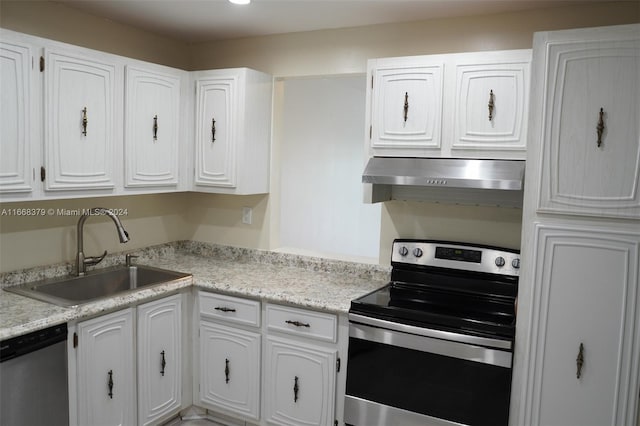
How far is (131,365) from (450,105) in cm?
205

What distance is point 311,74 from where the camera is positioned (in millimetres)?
3275

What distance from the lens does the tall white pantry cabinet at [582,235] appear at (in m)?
2.02

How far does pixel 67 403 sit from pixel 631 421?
2361 mm

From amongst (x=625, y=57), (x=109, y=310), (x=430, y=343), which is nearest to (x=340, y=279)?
(x=430, y=343)

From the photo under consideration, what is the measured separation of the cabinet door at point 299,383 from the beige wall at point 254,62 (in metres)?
0.75

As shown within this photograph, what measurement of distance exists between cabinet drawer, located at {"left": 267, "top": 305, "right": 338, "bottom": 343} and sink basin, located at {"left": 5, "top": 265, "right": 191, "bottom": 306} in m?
0.60

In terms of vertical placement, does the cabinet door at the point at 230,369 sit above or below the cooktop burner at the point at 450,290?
below

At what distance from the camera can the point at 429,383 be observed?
7.86 ft

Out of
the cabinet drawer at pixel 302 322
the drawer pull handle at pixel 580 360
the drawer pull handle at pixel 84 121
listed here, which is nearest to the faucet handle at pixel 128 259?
the drawer pull handle at pixel 84 121

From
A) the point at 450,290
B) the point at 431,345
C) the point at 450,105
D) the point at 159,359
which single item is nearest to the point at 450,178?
the point at 450,105

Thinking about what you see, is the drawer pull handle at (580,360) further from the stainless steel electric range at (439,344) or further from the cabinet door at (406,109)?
the cabinet door at (406,109)

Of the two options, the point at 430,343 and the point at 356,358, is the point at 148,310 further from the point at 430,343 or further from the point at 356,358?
the point at 430,343

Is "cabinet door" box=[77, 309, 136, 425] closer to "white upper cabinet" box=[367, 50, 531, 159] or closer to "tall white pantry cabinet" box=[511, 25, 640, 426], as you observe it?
"white upper cabinet" box=[367, 50, 531, 159]

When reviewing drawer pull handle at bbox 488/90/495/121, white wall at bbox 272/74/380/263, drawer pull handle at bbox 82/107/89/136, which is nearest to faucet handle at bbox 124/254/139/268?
drawer pull handle at bbox 82/107/89/136
